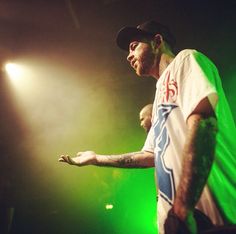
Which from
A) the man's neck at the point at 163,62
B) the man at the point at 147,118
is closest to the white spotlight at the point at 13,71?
the man at the point at 147,118

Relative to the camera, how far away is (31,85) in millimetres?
8398

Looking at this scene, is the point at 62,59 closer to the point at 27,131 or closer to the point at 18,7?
the point at 18,7

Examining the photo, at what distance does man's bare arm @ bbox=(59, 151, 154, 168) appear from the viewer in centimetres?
278

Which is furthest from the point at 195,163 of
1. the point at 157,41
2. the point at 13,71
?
the point at 13,71

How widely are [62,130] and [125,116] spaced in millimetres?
2288

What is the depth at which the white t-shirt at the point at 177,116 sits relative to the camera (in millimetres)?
1613

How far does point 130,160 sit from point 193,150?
139cm

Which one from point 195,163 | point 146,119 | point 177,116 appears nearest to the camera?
point 195,163

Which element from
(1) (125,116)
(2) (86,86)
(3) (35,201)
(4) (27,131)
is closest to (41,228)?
(3) (35,201)

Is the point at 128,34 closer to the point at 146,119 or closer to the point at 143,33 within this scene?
the point at 143,33

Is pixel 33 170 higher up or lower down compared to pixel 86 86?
lower down

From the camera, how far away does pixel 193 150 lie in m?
1.51

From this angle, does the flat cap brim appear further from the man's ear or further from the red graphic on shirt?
the red graphic on shirt

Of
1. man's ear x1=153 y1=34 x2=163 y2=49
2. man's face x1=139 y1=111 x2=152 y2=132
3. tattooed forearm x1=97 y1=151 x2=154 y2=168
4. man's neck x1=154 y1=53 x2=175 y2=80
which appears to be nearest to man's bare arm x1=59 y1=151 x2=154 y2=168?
tattooed forearm x1=97 y1=151 x2=154 y2=168
